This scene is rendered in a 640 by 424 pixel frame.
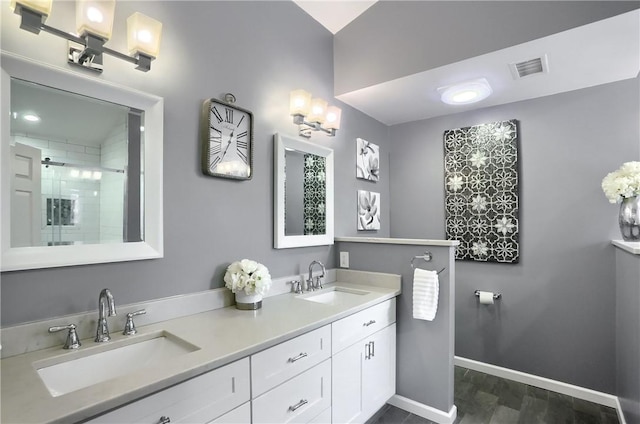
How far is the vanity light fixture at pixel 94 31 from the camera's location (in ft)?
3.64

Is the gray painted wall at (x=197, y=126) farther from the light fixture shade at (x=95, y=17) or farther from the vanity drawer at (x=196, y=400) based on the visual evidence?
the vanity drawer at (x=196, y=400)

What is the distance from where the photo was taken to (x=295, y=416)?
4.80ft

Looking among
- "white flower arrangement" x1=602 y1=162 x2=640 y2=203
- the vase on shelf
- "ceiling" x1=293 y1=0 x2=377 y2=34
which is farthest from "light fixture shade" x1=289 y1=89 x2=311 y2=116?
"white flower arrangement" x1=602 y1=162 x2=640 y2=203

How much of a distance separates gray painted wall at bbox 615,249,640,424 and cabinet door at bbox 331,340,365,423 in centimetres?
147

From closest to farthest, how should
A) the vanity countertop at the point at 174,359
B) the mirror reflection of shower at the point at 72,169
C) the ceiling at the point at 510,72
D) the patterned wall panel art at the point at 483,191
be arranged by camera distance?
the vanity countertop at the point at 174,359 → the mirror reflection of shower at the point at 72,169 → the ceiling at the point at 510,72 → the patterned wall panel art at the point at 483,191

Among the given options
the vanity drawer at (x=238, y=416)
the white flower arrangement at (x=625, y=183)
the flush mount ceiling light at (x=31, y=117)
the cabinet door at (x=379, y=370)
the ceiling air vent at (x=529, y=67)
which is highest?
the ceiling air vent at (x=529, y=67)

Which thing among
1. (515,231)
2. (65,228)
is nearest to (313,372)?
(65,228)

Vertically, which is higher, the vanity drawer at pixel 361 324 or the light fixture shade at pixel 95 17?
the light fixture shade at pixel 95 17

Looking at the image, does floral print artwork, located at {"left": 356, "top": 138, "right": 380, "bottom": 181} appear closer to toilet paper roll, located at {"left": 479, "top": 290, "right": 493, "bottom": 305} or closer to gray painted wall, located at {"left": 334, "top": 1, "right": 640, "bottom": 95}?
gray painted wall, located at {"left": 334, "top": 1, "right": 640, "bottom": 95}

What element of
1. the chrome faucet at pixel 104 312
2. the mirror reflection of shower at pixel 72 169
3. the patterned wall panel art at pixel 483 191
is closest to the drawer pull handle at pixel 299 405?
the chrome faucet at pixel 104 312

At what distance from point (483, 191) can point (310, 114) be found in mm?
1699

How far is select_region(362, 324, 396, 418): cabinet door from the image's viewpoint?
6.50 ft

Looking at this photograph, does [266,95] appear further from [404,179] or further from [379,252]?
[404,179]

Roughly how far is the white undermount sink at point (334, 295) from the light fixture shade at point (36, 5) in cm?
183
